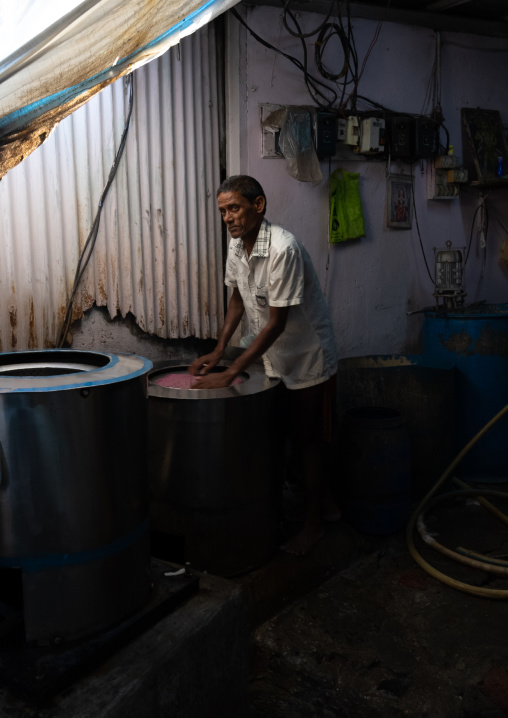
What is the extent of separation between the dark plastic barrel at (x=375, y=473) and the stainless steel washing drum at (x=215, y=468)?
2.56ft

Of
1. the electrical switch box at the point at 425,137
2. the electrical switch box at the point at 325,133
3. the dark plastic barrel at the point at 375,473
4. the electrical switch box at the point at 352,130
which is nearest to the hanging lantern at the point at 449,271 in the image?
the electrical switch box at the point at 425,137

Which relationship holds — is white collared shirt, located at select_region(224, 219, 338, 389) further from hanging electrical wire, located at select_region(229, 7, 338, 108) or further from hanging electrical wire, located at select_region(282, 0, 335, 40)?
hanging electrical wire, located at select_region(282, 0, 335, 40)

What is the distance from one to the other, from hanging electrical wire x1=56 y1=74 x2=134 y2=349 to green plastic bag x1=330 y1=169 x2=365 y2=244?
163 centimetres

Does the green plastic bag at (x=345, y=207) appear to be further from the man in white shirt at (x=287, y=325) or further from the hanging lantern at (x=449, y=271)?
the man in white shirt at (x=287, y=325)

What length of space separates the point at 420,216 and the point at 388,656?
12.0 feet

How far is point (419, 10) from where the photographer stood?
5.03m

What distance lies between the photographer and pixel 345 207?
473 cm

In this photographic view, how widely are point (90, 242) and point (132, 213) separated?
1.11 feet

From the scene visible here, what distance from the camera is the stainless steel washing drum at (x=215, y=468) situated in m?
2.85

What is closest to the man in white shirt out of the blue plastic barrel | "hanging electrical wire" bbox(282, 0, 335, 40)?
the blue plastic barrel

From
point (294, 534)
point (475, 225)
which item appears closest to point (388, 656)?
point (294, 534)

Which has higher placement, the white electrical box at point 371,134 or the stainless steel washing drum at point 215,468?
the white electrical box at point 371,134

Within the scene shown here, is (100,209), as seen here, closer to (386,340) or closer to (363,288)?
(363,288)

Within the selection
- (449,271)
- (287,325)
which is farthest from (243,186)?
(449,271)
